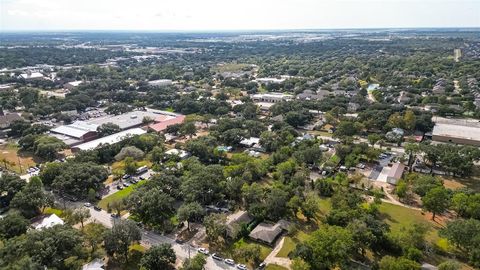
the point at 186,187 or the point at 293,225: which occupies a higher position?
the point at 186,187

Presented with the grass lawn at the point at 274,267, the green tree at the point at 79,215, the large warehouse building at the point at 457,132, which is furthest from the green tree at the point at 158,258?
the large warehouse building at the point at 457,132

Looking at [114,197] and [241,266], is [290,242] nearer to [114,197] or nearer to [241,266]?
[241,266]

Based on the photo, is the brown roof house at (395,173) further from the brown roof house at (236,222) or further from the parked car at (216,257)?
the parked car at (216,257)

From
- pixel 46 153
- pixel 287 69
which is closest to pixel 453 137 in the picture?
pixel 46 153

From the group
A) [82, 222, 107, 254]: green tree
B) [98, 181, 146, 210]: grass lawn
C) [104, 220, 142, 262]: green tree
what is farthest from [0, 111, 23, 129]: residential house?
[104, 220, 142, 262]: green tree

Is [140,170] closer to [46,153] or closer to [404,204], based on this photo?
[46,153]

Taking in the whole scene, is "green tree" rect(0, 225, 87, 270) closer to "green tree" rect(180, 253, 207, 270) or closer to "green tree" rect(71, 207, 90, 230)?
"green tree" rect(71, 207, 90, 230)
